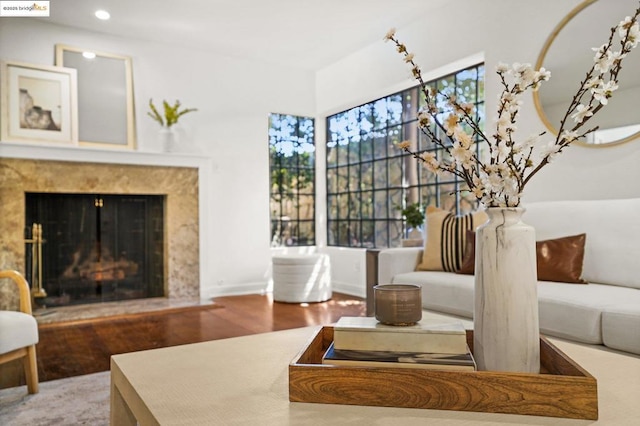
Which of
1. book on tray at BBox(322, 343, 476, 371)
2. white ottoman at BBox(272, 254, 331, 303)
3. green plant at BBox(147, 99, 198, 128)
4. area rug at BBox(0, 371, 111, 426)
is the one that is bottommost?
area rug at BBox(0, 371, 111, 426)

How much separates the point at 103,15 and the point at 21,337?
10.4 ft

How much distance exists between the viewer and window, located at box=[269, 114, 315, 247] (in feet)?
18.8

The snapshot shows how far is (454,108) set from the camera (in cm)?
108

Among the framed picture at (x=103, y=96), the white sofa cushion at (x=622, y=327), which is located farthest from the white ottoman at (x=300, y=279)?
the white sofa cushion at (x=622, y=327)

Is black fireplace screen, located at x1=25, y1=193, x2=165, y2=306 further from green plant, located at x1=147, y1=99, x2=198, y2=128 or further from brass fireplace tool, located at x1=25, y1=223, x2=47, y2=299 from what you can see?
green plant, located at x1=147, y1=99, x2=198, y2=128

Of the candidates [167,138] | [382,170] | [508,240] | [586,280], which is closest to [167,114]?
[167,138]

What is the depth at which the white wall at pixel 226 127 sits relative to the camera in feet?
15.9

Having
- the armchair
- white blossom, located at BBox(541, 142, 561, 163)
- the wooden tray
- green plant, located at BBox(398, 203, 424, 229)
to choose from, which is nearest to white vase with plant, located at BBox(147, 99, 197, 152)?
green plant, located at BBox(398, 203, 424, 229)

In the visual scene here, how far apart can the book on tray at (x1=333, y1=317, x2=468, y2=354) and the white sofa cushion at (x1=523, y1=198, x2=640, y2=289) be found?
1743 mm

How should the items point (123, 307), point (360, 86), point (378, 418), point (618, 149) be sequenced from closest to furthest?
point (378, 418), point (618, 149), point (123, 307), point (360, 86)

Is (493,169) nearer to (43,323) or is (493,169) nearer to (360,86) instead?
(43,323)

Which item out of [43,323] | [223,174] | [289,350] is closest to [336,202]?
[223,174]

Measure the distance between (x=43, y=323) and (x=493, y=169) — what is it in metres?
3.97

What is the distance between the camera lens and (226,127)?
5.30 metres
